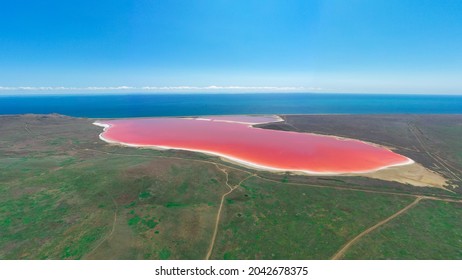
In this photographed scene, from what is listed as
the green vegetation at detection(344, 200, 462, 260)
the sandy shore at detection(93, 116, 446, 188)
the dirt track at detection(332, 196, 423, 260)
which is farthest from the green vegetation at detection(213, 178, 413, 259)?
the sandy shore at detection(93, 116, 446, 188)

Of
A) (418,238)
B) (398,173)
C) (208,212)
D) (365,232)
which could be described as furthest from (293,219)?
Answer: (398,173)

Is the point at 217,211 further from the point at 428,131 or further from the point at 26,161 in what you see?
the point at 428,131

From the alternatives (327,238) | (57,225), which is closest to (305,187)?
(327,238)

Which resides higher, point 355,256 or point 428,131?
point 428,131

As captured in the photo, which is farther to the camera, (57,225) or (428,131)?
(428,131)

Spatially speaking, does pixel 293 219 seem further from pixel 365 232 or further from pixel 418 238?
pixel 418 238

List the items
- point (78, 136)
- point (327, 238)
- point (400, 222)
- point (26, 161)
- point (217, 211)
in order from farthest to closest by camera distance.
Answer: point (78, 136) < point (26, 161) < point (217, 211) < point (400, 222) < point (327, 238)

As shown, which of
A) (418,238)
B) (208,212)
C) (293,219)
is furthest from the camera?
(208,212)

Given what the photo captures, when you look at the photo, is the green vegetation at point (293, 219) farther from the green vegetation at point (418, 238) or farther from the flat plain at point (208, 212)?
the green vegetation at point (418, 238)
